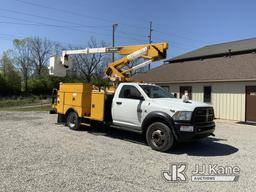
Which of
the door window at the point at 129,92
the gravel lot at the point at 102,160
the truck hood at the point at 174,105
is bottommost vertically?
the gravel lot at the point at 102,160

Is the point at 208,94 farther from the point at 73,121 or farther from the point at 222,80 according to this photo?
the point at 73,121

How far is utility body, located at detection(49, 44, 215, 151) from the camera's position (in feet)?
24.9

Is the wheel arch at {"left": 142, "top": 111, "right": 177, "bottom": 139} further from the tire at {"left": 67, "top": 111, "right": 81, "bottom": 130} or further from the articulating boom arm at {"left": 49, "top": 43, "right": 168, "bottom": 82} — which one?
the tire at {"left": 67, "top": 111, "right": 81, "bottom": 130}

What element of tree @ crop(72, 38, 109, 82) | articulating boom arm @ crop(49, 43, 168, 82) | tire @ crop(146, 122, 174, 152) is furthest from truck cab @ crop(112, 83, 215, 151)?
tree @ crop(72, 38, 109, 82)

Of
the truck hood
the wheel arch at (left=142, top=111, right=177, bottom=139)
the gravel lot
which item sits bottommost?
the gravel lot

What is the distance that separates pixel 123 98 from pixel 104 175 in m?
4.14

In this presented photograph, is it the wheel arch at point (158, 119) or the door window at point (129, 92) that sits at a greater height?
the door window at point (129, 92)

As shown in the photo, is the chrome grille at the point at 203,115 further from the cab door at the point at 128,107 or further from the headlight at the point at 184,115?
the cab door at the point at 128,107

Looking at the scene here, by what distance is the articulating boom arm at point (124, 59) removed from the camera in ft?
33.6

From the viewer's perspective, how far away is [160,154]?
7410 millimetres

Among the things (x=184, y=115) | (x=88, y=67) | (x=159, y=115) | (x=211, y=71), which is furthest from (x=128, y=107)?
(x=88, y=67)

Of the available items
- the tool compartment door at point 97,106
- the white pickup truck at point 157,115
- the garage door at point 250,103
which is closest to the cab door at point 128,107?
the white pickup truck at point 157,115

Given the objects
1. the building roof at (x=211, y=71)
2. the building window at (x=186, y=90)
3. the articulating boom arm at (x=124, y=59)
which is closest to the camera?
the articulating boom arm at (x=124, y=59)

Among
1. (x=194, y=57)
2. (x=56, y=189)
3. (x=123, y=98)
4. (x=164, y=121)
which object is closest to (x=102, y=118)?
(x=123, y=98)
